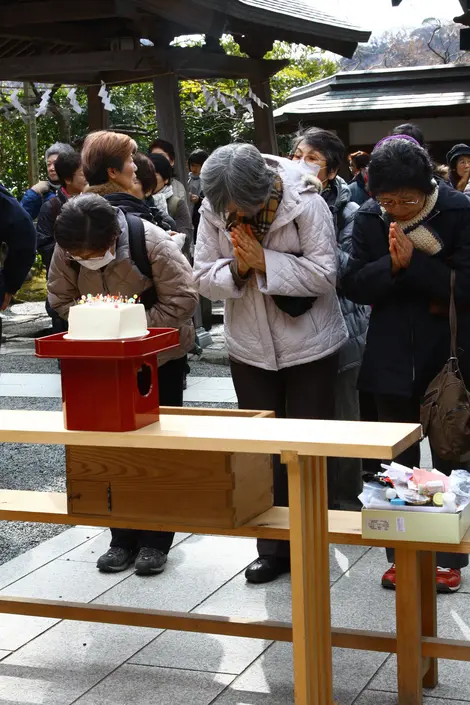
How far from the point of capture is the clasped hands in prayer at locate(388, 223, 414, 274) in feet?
12.9

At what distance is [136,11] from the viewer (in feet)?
33.0

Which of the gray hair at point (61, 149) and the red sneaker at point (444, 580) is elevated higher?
the gray hair at point (61, 149)

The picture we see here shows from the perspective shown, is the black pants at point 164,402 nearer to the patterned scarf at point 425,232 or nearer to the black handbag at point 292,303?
the black handbag at point 292,303

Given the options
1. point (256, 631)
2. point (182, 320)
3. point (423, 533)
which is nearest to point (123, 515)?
point (256, 631)

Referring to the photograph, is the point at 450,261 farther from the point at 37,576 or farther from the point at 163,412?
the point at 37,576

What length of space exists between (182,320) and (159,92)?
23.0ft

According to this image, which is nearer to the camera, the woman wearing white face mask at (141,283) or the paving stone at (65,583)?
the woman wearing white face mask at (141,283)

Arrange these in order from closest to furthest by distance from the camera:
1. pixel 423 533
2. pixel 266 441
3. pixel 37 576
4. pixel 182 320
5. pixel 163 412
A: pixel 266 441 < pixel 423 533 < pixel 163 412 < pixel 182 320 < pixel 37 576

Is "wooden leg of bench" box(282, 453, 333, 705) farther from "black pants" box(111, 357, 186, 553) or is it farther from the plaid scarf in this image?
"black pants" box(111, 357, 186, 553)

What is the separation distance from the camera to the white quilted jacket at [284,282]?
13.6 ft

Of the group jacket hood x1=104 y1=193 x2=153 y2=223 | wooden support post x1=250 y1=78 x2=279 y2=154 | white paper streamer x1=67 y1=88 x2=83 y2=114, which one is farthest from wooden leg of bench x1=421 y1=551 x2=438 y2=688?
wooden support post x1=250 y1=78 x2=279 y2=154

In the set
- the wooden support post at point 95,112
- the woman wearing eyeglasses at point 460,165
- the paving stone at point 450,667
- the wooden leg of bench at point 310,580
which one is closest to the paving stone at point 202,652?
the paving stone at point 450,667

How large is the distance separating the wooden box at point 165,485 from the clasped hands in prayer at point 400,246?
1044mm

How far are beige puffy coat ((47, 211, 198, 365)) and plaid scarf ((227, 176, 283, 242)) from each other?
12.3 inches
